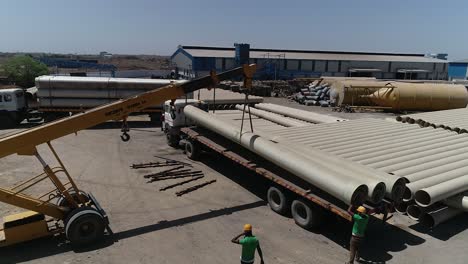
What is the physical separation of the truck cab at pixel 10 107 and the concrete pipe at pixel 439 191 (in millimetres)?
26055

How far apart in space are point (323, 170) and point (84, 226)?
690 centimetres

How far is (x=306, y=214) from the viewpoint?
1112cm

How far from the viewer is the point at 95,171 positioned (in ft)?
53.7

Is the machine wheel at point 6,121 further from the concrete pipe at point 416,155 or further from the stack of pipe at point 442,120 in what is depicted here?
the stack of pipe at point 442,120

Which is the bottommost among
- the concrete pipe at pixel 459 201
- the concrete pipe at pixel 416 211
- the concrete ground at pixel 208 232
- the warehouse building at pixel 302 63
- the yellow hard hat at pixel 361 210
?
the concrete ground at pixel 208 232

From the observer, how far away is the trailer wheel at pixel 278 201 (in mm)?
11938

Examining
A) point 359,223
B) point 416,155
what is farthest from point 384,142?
point 359,223

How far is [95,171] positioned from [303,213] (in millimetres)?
9996

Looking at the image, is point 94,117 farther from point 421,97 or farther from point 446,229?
point 421,97

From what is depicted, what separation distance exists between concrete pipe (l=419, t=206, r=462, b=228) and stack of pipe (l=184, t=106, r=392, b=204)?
7.42 feet

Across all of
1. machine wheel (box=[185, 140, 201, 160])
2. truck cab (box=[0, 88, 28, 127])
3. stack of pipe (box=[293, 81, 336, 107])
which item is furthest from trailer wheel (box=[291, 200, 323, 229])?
stack of pipe (box=[293, 81, 336, 107])

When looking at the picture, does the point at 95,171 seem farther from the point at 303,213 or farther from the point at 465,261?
the point at 465,261

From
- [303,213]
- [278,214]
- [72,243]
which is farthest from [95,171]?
[303,213]

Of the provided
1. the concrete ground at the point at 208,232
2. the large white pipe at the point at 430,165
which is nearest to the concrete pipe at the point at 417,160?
the large white pipe at the point at 430,165
